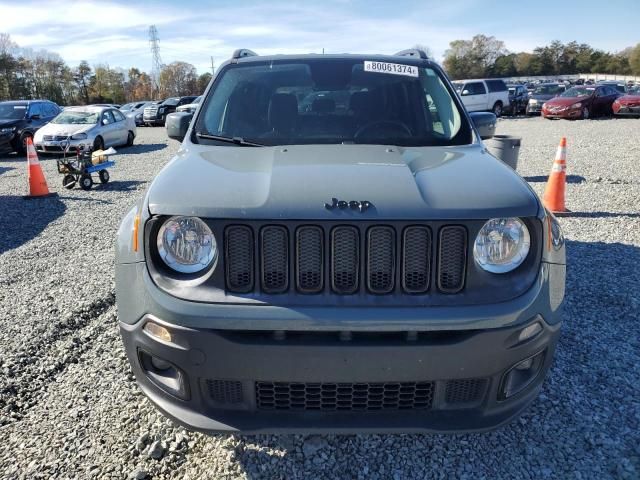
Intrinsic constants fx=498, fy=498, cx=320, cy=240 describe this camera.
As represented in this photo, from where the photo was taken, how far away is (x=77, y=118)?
14.6m

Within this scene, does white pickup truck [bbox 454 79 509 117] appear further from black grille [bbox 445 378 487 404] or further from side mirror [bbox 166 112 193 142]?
black grille [bbox 445 378 487 404]

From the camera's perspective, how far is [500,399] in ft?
6.75

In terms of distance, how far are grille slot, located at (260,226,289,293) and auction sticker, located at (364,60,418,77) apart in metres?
2.02

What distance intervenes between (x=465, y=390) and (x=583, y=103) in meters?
26.6

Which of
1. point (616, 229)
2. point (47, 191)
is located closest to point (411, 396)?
point (616, 229)

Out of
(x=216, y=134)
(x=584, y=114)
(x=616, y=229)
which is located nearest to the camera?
(x=216, y=134)

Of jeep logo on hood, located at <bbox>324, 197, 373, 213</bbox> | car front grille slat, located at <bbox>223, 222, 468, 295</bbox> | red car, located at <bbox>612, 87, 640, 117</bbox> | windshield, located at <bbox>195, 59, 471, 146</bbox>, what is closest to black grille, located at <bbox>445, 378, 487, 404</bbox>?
car front grille slat, located at <bbox>223, 222, 468, 295</bbox>

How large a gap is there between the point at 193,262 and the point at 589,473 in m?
2.05

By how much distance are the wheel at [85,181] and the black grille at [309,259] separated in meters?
8.88

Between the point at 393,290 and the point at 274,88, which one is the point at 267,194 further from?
the point at 274,88

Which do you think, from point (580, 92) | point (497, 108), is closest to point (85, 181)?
point (497, 108)

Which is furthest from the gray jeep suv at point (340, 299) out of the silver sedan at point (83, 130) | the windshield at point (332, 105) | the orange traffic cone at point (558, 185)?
the silver sedan at point (83, 130)

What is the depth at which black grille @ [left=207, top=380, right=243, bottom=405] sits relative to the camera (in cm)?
Result: 201

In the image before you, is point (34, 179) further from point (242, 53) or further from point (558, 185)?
point (558, 185)
